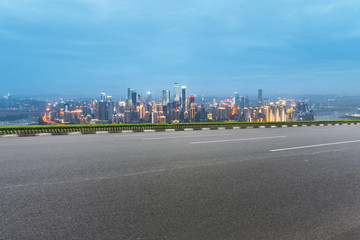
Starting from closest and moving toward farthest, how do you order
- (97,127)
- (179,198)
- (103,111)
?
(179,198)
(97,127)
(103,111)

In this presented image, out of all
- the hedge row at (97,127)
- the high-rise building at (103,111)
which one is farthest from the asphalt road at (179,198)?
the high-rise building at (103,111)

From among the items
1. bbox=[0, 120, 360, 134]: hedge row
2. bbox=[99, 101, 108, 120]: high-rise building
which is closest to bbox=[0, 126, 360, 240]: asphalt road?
bbox=[0, 120, 360, 134]: hedge row

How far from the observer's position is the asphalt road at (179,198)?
3018mm

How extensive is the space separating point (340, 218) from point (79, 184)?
13.3ft

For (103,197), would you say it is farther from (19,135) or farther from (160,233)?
(19,135)

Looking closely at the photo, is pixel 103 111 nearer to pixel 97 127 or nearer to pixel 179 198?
pixel 97 127

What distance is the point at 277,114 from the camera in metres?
41.4

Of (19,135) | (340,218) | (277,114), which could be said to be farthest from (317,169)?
(277,114)

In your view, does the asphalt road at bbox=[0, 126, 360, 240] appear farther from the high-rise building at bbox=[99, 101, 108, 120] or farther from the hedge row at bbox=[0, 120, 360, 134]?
the high-rise building at bbox=[99, 101, 108, 120]

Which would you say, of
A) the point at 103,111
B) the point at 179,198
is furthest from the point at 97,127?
the point at 103,111

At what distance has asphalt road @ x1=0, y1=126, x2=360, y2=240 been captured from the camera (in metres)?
3.02

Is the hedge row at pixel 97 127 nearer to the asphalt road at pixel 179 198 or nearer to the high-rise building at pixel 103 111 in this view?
the asphalt road at pixel 179 198

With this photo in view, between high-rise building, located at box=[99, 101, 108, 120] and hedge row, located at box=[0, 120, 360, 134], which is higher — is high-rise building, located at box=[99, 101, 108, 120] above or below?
above

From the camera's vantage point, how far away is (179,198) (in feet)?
13.2
